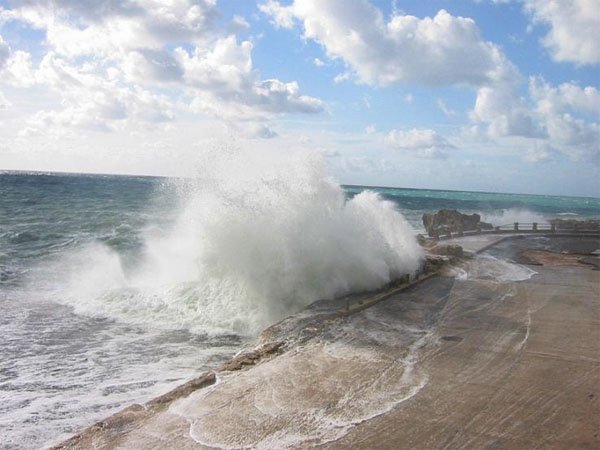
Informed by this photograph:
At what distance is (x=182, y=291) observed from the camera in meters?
14.4

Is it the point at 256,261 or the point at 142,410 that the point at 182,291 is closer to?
the point at 256,261

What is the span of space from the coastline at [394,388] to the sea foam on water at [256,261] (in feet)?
6.86

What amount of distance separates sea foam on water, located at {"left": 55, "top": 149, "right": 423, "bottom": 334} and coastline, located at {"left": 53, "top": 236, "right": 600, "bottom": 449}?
2092mm

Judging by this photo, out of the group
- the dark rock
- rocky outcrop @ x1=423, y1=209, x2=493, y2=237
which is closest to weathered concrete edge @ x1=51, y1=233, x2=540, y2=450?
the dark rock

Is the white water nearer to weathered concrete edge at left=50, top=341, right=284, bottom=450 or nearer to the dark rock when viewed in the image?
the dark rock

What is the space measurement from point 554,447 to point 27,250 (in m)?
24.7

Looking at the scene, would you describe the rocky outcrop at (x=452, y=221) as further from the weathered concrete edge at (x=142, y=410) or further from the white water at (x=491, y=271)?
the weathered concrete edge at (x=142, y=410)

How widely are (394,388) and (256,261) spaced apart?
7.41m

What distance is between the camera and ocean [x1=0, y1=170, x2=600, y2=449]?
8281 millimetres

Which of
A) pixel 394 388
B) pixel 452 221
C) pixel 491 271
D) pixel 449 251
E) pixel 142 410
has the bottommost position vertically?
pixel 142 410

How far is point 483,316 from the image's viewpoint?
36.9 feet

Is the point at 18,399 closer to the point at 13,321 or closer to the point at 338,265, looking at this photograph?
the point at 13,321

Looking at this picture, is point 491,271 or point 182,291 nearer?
point 182,291

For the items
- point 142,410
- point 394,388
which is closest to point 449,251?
point 394,388
